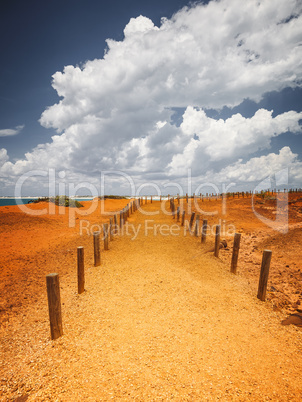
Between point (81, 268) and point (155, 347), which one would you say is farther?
point (81, 268)

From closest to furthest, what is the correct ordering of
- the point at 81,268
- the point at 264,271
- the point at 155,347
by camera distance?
the point at 155,347, the point at 264,271, the point at 81,268

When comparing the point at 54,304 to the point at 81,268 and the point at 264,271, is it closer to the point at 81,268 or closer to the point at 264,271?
the point at 81,268

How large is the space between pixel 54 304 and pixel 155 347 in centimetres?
244

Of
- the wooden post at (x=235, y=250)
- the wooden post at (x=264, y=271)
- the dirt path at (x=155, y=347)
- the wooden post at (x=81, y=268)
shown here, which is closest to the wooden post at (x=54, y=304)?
the dirt path at (x=155, y=347)

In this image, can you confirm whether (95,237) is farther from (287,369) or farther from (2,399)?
(287,369)

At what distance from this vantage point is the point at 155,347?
4367 millimetres

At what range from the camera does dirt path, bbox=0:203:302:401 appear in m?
3.48

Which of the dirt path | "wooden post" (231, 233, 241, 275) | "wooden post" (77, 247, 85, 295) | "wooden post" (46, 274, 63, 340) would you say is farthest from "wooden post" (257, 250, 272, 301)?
"wooden post" (46, 274, 63, 340)

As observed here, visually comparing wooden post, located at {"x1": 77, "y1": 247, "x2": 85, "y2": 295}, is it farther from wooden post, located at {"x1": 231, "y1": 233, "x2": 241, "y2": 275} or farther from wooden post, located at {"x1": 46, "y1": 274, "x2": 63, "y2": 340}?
wooden post, located at {"x1": 231, "y1": 233, "x2": 241, "y2": 275}

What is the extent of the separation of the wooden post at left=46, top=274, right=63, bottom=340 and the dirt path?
Answer: 25 cm

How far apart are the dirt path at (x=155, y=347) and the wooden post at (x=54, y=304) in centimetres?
25

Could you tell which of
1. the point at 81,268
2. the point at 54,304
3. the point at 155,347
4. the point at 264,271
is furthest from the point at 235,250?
the point at 54,304

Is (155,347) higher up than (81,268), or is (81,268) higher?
(81,268)

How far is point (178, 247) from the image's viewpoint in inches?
467
